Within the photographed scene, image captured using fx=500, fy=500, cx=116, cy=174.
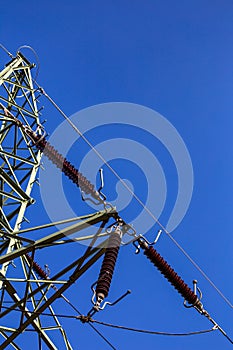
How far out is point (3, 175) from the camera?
1065 cm

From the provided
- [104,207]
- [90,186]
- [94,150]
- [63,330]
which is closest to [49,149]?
[94,150]

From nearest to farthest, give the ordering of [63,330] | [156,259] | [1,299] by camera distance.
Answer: [156,259] → [1,299] → [63,330]

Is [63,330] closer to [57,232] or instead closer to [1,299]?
[1,299]

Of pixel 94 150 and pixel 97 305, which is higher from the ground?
pixel 94 150

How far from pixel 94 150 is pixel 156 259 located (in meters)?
3.21

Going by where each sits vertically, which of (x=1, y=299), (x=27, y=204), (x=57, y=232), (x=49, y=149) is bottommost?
(x=1, y=299)

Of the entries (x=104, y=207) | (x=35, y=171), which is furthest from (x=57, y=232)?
(x=35, y=171)

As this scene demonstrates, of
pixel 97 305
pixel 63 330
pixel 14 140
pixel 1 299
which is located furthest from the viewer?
pixel 14 140

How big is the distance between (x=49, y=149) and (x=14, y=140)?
174 cm

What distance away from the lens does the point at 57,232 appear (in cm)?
850

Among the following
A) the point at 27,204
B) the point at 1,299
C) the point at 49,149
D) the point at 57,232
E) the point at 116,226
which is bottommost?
the point at 1,299

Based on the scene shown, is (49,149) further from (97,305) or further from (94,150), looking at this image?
(97,305)

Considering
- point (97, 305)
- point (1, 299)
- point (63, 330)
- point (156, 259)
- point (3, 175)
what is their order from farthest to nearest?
point (63, 330) → point (3, 175) → point (1, 299) → point (156, 259) → point (97, 305)

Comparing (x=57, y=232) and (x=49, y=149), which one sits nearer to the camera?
(x=57, y=232)
